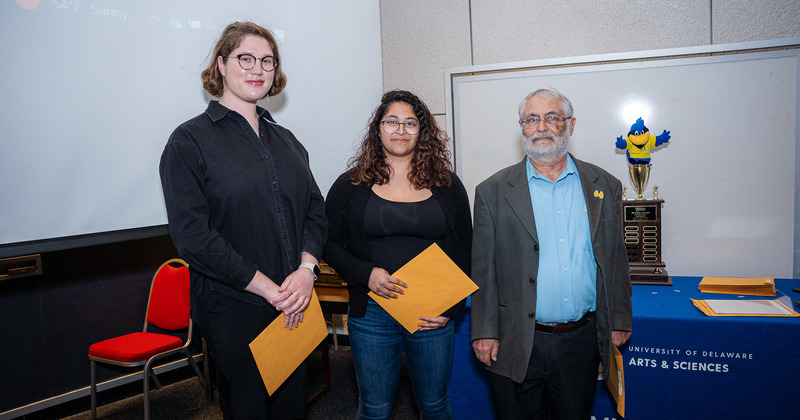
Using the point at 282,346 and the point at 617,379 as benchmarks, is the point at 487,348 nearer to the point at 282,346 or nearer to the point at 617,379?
the point at 617,379

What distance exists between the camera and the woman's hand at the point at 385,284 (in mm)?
1600

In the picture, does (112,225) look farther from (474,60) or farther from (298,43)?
(474,60)

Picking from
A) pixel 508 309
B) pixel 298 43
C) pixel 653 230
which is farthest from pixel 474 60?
pixel 508 309

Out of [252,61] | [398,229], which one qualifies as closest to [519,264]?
[398,229]

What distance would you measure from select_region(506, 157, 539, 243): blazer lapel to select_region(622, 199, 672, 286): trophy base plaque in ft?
3.64

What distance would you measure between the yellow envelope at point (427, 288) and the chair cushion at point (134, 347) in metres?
1.56

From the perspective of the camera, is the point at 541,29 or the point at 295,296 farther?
the point at 541,29

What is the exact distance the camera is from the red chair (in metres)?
2.48

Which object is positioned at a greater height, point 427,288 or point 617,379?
point 427,288

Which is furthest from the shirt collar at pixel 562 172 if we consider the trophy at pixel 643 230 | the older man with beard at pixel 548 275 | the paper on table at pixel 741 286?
the paper on table at pixel 741 286

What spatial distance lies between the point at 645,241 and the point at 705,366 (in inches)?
26.8

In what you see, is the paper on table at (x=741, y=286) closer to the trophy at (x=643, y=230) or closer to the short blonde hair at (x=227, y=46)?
the trophy at (x=643, y=230)

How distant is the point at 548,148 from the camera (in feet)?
5.36

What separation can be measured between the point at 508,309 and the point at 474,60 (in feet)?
6.45
